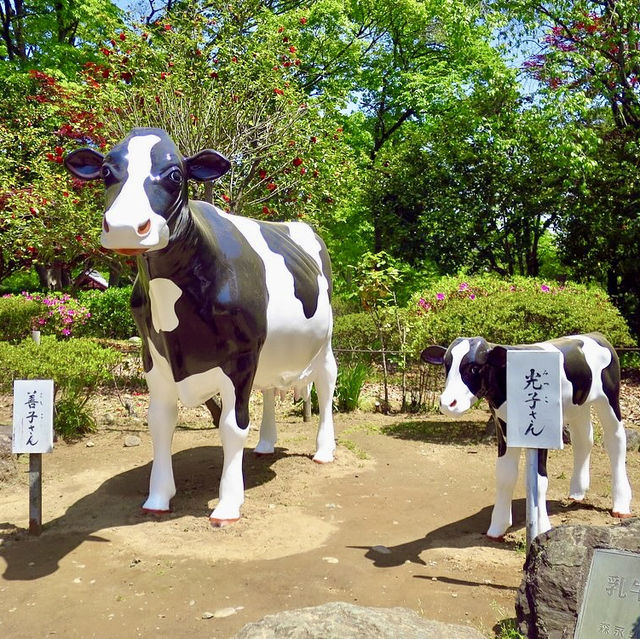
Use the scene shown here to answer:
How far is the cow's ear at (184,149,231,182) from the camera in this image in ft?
13.7

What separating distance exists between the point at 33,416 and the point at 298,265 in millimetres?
2300

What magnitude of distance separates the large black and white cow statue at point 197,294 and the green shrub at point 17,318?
7.54 metres

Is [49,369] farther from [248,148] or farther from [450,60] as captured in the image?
[450,60]

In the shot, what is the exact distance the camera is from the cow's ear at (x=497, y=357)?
4094 mm

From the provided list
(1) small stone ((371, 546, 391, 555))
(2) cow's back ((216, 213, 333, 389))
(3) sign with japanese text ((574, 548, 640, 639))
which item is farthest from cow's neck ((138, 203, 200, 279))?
(3) sign with japanese text ((574, 548, 640, 639))

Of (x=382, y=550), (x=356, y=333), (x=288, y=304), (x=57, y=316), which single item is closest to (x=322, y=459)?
(x=288, y=304)

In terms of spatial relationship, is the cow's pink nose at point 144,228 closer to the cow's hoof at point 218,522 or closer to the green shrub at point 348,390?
the cow's hoof at point 218,522

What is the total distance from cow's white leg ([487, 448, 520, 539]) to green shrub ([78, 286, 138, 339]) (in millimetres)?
10486

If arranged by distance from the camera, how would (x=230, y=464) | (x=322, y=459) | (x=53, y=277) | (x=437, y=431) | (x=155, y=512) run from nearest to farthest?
(x=230, y=464) < (x=155, y=512) < (x=322, y=459) < (x=437, y=431) < (x=53, y=277)

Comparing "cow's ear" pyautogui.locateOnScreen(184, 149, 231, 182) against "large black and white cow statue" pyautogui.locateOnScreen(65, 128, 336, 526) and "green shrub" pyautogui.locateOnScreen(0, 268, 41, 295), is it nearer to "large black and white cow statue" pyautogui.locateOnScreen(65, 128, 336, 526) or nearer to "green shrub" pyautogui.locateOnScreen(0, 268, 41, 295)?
"large black and white cow statue" pyautogui.locateOnScreen(65, 128, 336, 526)

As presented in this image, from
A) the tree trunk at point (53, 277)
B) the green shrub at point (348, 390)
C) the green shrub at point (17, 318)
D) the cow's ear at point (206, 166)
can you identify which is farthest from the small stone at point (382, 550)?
the tree trunk at point (53, 277)

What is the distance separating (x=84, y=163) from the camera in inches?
169

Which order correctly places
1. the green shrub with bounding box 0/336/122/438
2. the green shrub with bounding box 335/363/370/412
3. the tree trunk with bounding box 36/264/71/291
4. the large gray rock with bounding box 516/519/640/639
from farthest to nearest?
the tree trunk with bounding box 36/264/71/291
the green shrub with bounding box 335/363/370/412
the green shrub with bounding box 0/336/122/438
the large gray rock with bounding box 516/519/640/639

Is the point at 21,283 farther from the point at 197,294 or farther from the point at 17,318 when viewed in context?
the point at 197,294
